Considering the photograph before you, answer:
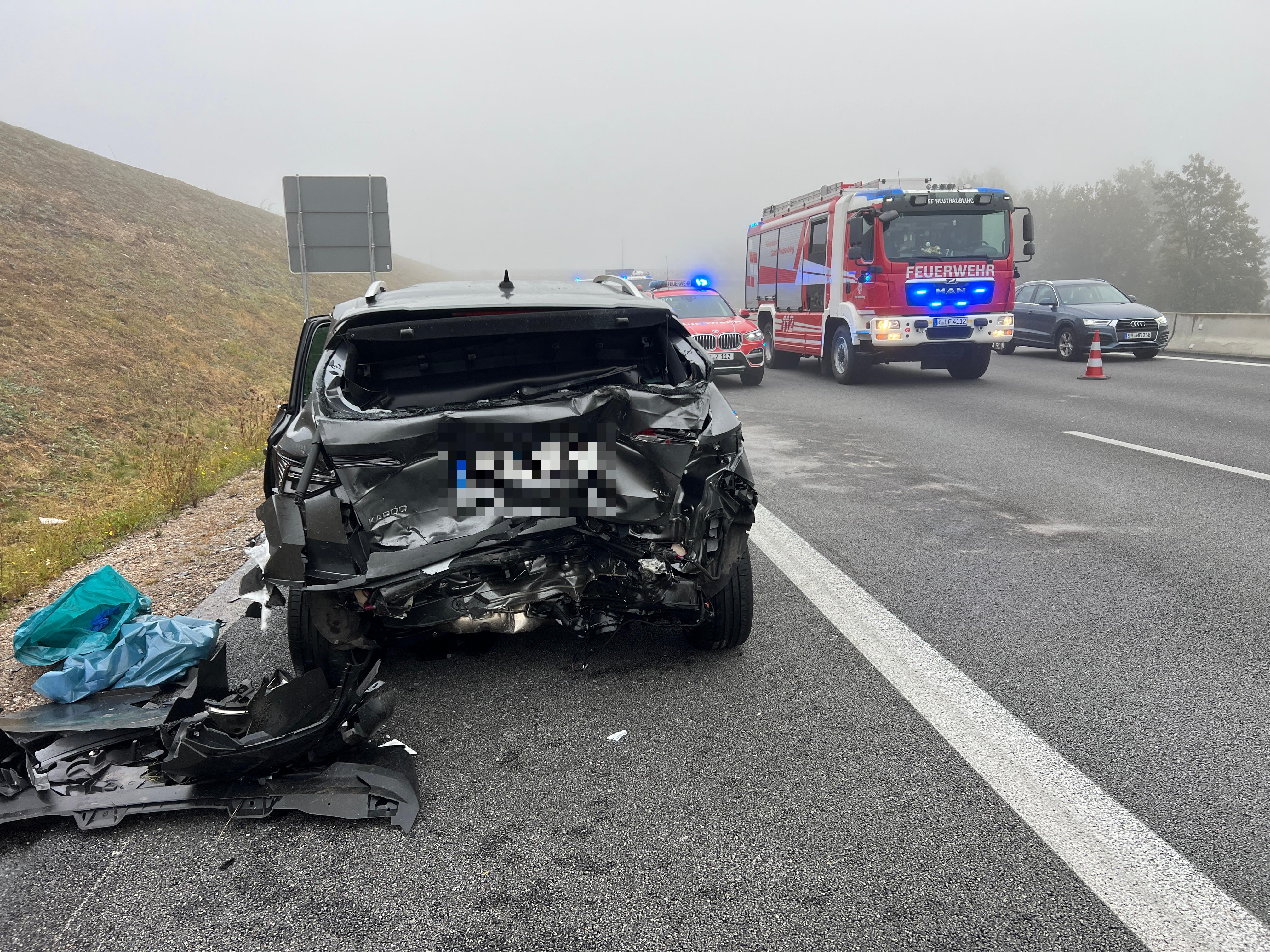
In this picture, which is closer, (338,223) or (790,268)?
(338,223)

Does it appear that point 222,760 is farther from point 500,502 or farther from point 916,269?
point 916,269

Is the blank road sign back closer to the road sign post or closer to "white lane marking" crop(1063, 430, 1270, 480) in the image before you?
the road sign post

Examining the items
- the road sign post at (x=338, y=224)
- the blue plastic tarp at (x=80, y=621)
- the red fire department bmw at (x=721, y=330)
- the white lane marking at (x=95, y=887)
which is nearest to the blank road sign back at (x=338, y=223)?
the road sign post at (x=338, y=224)

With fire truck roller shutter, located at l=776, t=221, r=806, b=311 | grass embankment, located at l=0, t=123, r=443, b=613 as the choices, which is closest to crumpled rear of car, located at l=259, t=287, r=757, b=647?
grass embankment, located at l=0, t=123, r=443, b=613

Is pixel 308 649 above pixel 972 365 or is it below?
below

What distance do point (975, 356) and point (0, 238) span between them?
2022 centimetres

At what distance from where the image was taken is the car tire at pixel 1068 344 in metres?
18.7

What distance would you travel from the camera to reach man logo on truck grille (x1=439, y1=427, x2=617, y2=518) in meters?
3.17

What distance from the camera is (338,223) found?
542 inches

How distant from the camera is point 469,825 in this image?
8.79ft

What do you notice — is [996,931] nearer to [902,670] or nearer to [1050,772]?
[1050,772]

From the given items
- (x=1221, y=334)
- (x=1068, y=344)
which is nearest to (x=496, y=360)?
(x=1068, y=344)

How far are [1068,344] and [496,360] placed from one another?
711 inches

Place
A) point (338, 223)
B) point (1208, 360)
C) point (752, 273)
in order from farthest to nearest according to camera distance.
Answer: point (752, 273) < point (1208, 360) < point (338, 223)
